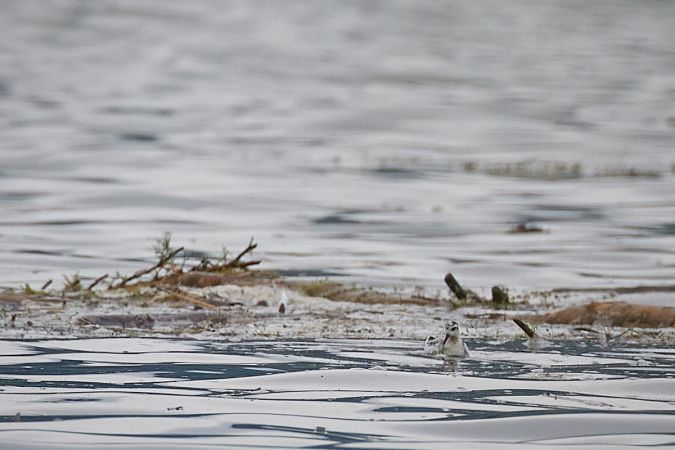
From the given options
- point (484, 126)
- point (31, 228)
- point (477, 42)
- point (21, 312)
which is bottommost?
point (21, 312)

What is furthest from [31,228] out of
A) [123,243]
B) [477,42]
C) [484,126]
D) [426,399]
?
[477,42]

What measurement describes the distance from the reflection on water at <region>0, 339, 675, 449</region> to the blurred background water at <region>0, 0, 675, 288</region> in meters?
3.91

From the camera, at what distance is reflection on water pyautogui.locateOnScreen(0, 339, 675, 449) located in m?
4.74

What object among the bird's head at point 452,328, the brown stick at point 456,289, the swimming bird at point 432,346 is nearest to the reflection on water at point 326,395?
the swimming bird at point 432,346

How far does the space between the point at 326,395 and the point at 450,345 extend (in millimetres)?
1051

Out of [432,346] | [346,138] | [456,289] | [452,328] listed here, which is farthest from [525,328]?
[346,138]

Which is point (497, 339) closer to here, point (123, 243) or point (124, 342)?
point (124, 342)

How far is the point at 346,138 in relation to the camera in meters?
24.9

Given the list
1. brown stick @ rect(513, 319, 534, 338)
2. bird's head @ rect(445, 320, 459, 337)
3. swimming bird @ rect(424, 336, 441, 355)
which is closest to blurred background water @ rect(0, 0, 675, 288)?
brown stick @ rect(513, 319, 534, 338)

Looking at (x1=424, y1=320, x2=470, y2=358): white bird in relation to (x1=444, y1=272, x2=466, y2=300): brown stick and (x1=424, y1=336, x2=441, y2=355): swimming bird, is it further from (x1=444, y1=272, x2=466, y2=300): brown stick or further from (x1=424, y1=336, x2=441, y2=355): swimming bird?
(x1=444, y1=272, x2=466, y2=300): brown stick

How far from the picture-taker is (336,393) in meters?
5.61

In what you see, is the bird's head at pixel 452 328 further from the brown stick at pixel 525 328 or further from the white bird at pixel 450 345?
the brown stick at pixel 525 328

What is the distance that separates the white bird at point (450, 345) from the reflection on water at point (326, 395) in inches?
2.2

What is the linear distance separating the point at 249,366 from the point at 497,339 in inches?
60.3
